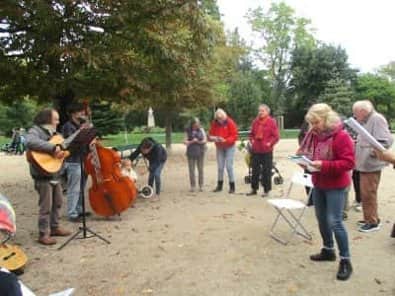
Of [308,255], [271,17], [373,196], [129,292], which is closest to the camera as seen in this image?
[129,292]

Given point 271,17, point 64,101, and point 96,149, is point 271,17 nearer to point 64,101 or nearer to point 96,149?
point 64,101

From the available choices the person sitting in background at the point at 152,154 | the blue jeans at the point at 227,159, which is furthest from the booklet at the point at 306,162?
the blue jeans at the point at 227,159

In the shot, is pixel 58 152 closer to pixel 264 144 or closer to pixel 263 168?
pixel 264 144

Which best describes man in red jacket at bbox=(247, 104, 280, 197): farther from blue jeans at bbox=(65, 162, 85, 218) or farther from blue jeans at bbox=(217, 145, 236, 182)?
blue jeans at bbox=(65, 162, 85, 218)

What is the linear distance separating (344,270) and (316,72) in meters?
43.7

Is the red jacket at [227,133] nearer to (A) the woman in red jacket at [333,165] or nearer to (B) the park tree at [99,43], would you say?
(B) the park tree at [99,43]

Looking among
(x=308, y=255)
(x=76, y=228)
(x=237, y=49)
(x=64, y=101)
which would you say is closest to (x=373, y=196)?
(x=308, y=255)

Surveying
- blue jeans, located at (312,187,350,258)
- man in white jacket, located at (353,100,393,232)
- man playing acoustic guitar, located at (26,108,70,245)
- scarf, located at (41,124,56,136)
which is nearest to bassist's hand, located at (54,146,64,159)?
man playing acoustic guitar, located at (26,108,70,245)

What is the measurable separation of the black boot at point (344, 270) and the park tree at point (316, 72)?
41.1 metres

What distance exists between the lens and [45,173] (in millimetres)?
6430

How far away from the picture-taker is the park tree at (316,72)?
46.5 m

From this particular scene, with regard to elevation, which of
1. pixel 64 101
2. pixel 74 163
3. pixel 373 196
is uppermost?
pixel 64 101

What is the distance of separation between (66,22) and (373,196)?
5.47 metres

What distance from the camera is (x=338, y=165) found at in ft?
16.5
